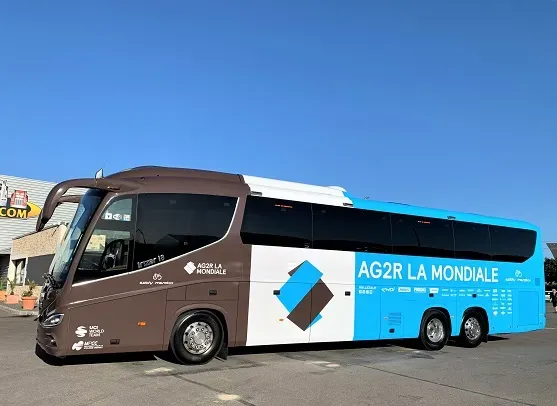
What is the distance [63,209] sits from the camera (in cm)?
4319

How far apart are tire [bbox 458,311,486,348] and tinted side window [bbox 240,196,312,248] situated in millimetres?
5751

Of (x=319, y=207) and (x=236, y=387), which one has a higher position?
(x=319, y=207)

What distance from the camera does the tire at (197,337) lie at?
8977 millimetres

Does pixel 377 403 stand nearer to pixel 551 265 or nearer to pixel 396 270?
pixel 396 270

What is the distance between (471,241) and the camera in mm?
13797

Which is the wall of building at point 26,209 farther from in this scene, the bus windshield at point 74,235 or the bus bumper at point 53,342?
the bus bumper at point 53,342

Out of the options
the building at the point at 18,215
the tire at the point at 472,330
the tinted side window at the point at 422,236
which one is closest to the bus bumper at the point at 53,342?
the tinted side window at the point at 422,236

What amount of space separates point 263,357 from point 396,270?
394cm

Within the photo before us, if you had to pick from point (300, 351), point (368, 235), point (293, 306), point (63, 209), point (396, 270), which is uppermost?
point (63, 209)

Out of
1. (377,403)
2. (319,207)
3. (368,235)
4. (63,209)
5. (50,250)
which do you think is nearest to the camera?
(377,403)

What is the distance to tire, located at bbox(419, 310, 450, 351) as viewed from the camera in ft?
41.4

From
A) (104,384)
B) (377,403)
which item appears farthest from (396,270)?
(104,384)

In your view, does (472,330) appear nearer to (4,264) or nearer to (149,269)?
(149,269)

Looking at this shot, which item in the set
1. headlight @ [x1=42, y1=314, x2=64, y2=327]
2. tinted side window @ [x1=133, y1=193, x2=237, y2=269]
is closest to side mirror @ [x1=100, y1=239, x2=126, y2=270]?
tinted side window @ [x1=133, y1=193, x2=237, y2=269]
